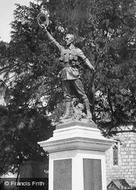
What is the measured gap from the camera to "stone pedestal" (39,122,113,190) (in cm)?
1148

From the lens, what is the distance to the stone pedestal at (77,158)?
11484mm

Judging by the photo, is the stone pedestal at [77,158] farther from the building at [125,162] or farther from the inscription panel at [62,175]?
the building at [125,162]

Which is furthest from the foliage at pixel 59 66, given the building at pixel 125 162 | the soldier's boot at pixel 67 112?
the building at pixel 125 162

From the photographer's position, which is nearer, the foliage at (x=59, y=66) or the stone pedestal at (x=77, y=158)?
the stone pedestal at (x=77, y=158)

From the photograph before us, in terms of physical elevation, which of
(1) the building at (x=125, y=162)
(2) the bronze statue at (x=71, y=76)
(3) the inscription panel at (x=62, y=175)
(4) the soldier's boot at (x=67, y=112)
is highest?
(1) the building at (x=125, y=162)

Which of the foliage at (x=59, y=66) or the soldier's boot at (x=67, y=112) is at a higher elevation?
the foliage at (x=59, y=66)

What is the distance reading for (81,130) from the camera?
11891mm

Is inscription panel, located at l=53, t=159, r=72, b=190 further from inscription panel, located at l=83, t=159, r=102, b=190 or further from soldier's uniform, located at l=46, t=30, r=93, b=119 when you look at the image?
soldier's uniform, located at l=46, t=30, r=93, b=119

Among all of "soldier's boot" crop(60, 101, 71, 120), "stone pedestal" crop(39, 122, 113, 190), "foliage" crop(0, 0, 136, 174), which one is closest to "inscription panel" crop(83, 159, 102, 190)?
"stone pedestal" crop(39, 122, 113, 190)

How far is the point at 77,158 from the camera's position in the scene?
11523mm

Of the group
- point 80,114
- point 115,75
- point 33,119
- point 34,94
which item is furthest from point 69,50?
point 33,119

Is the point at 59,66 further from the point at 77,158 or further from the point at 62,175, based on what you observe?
the point at 77,158

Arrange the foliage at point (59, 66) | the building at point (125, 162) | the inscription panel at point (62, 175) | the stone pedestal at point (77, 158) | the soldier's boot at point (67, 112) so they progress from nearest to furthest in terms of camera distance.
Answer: the stone pedestal at point (77, 158)
the inscription panel at point (62, 175)
the soldier's boot at point (67, 112)
the foliage at point (59, 66)
the building at point (125, 162)

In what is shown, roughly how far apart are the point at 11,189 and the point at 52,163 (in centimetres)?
1299
